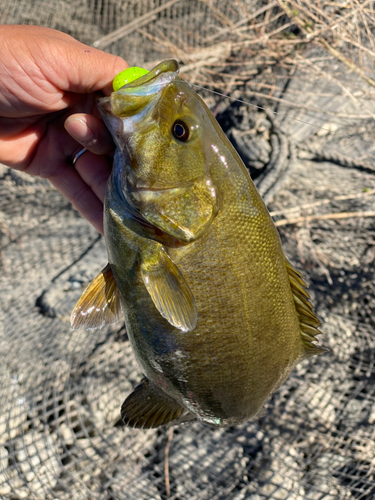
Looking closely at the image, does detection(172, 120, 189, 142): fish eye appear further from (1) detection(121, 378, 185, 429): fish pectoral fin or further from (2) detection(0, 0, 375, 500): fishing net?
(2) detection(0, 0, 375, 500): fishing net

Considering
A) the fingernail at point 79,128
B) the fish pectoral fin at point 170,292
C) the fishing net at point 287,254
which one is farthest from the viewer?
the fishing net at point 287,254

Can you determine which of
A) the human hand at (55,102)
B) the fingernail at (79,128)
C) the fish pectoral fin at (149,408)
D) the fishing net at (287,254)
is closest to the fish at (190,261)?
the fish pectoral fin at (149,408)

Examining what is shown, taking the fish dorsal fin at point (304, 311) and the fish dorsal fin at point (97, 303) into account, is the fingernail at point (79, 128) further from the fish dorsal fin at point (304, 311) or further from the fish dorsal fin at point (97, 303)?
the fish dorsal fin at point (304, 311)

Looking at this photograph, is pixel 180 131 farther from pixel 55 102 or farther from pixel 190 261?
pixel 55 102

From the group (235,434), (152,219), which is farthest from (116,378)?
(152,219)

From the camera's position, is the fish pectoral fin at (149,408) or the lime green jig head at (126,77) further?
the fish pectoral fin at (149,408)

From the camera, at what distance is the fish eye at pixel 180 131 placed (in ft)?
5.20

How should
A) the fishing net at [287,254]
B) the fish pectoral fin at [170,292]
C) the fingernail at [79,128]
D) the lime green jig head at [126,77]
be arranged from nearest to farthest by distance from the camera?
the fish pectoral fin at [170,292] → the lime green jig head at [126,77] → the fingernail at [79,128] → the fishing net at [287,254]

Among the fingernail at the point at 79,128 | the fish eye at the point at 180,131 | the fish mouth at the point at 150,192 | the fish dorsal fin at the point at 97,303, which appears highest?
the fish eye at the point at 180,131

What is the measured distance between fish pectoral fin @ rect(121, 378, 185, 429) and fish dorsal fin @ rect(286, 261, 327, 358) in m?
0.78

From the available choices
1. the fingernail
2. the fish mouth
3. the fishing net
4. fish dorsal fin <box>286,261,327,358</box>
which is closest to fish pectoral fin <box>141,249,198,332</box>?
the fish mouth

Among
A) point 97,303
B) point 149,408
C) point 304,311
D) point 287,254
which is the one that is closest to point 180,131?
point 97,303

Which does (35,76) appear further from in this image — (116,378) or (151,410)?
(116,378)

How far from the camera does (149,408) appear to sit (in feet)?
6.75
